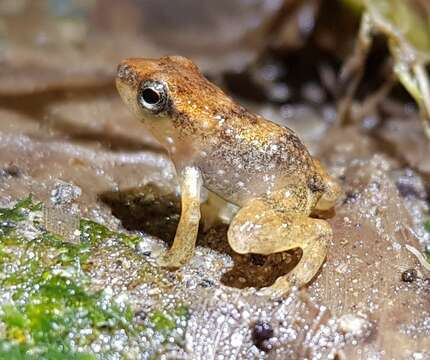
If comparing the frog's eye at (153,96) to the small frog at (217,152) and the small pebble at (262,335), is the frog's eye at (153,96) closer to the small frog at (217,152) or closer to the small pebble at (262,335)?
the small frog at (217,152)

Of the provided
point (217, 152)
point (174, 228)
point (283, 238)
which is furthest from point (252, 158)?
point (174, 228)

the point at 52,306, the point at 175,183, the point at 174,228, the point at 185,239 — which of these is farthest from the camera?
the point at 175,183

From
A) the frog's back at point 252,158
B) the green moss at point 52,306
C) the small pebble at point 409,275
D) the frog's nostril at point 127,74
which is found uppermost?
the frog's nostril at point 127,74

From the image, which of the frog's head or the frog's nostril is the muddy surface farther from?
the frog's nostril

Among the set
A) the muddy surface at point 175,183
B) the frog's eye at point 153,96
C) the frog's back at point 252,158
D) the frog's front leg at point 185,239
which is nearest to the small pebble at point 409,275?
the muddy surface at point 175,183

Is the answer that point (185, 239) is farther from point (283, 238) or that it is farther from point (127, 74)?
point (127, 74)
